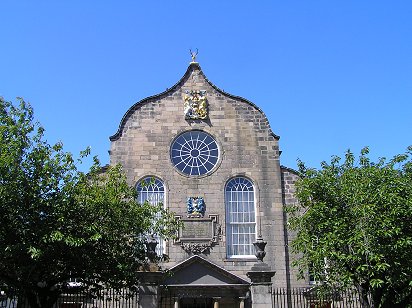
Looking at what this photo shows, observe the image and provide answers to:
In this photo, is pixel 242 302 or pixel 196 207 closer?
pixel 242 302

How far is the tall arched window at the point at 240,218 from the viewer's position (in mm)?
24422

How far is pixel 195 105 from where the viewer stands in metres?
26.6

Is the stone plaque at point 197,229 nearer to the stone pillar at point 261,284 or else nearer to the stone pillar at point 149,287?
the stone pillar at point 261,284

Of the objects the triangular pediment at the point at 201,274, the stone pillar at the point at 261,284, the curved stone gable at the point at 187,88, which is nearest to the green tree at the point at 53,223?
the stone pillar at the point at 261,284

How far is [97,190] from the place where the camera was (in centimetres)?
1633

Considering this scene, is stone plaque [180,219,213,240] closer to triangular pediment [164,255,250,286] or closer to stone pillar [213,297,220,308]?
triangular pediment [164,255,250,286]

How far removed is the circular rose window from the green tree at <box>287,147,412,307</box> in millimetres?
7705

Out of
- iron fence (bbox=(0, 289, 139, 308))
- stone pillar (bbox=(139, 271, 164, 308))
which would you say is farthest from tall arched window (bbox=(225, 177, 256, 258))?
stone pillar (bbox=(139, 271, 164, 308))

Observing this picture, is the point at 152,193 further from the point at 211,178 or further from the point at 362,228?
the point at 362,228

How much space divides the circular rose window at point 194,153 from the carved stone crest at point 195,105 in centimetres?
85

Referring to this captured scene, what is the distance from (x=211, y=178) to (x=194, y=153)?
1555mm

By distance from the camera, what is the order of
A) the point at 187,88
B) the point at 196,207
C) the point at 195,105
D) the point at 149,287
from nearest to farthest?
1. the point at 149,287
2. the point at 196,207
3. the point at 195,105
4. the point at 187,88

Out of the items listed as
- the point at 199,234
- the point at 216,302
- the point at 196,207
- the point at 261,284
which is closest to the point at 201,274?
the point at 216,302

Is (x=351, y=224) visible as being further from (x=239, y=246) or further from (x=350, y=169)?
(x=239, y=246)
